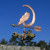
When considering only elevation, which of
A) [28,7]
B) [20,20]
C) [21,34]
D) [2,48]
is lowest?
[2,48]

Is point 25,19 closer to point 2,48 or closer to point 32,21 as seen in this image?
point 32,21

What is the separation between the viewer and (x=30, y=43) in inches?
1596

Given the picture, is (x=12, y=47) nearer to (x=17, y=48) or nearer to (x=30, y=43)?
(x=17, y=48)

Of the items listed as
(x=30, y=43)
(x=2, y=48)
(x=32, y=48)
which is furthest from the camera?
(x=30, y=43)

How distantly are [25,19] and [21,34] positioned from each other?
1.71 m

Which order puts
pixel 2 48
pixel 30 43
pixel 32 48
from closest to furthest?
pixel 2 48 < pixel 32 48 < pixel 30 43

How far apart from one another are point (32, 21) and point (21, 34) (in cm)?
204

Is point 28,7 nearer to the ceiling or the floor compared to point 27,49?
nearer to the ceiling

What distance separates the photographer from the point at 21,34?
59.1ft

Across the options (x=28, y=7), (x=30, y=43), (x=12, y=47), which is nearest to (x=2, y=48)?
(x=12, y=47)

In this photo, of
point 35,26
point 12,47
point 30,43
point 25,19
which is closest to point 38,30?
point 35,26

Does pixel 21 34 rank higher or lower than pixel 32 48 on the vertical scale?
higher

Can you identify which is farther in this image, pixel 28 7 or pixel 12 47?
pixel 28 7

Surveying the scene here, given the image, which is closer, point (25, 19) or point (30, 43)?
point (25, 19)
